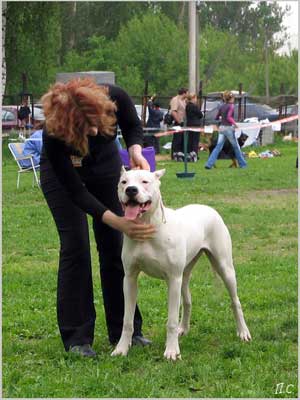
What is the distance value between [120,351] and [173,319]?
399 millimetres

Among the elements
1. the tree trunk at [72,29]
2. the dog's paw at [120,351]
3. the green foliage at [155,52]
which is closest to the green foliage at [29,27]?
the green foliage at [155,52]

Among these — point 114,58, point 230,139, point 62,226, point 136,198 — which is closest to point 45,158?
point 62,226

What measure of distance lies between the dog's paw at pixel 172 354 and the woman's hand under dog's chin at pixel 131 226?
0.71 meters

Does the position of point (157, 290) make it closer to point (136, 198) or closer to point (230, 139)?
point (136, 198)

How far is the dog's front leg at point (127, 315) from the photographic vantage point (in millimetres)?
5227

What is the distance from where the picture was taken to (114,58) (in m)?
46.5

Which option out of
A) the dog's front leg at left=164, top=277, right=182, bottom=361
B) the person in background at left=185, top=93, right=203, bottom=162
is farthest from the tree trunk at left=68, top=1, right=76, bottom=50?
the dog's front leg at left=164, top=277, right=182, bottom=361

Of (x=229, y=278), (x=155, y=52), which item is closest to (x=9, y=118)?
(x=155, y=52)

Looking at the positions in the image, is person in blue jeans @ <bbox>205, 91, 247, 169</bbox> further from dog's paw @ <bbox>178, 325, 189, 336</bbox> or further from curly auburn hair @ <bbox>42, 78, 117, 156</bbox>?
curly auburn hair @ <bbox>42, 78, 117, 156</bbox>

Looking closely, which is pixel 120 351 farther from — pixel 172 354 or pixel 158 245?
pixel 158 245

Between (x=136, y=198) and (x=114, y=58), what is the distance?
139 feet

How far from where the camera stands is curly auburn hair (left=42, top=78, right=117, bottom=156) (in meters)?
4.77

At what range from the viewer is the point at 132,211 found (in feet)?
15.9

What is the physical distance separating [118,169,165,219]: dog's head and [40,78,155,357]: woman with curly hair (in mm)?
99
